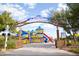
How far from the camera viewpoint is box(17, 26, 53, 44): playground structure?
2.35 meters

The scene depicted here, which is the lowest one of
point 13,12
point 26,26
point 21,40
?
point 21,40

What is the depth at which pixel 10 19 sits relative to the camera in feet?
7.76

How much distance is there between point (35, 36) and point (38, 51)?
0.16 metres

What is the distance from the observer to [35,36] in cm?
236

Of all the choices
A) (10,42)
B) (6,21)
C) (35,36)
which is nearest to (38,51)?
(35,36)

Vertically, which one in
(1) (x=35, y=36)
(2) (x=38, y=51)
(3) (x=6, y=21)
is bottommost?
(2) (x=38, y=51)

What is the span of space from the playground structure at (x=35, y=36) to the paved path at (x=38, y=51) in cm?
4

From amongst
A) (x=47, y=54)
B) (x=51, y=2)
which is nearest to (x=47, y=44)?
(x=47, y=54)

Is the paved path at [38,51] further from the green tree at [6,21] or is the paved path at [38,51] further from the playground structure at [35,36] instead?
the green tree at [6,21]

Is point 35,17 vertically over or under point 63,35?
over

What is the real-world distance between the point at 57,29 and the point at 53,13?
0.56ft

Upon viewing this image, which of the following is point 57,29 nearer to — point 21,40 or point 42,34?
point 42,34

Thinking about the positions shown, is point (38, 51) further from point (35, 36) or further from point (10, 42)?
point (10, 42)

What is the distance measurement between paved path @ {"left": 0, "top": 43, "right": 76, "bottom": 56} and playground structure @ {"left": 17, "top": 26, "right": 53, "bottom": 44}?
43 millimetres
